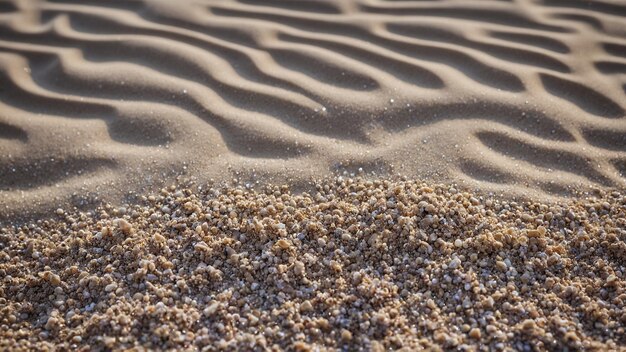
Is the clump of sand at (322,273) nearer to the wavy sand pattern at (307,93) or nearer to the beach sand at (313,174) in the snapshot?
the beach sand at (313,174)

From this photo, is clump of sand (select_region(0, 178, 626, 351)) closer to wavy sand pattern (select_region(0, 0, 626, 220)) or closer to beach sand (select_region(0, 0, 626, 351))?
beach sand (select_region(0, 0, 626, 351))

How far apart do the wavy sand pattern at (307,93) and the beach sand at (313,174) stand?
0.01 m

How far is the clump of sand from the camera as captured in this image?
1508 mm

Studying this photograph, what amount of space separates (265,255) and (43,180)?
1038 millimetres

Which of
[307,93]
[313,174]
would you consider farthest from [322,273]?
[307,93]

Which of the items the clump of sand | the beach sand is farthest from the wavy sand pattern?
the clump of sand

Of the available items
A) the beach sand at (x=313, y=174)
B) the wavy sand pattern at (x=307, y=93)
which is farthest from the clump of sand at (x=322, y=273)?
the wavy sand pattern at (x=307, y=93)

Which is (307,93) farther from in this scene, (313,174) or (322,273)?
(322,273)

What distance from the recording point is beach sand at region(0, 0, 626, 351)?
61.1 inches

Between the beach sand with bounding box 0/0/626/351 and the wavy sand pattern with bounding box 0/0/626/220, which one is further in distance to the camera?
the wavy sand pattern with bounding box 0/0/626/220

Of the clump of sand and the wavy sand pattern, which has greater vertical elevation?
the wavy sand pattern

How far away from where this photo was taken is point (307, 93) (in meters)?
2.36

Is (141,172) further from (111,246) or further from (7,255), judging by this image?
(7,255)

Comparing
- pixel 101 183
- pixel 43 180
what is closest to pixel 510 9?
pixel 101 183
